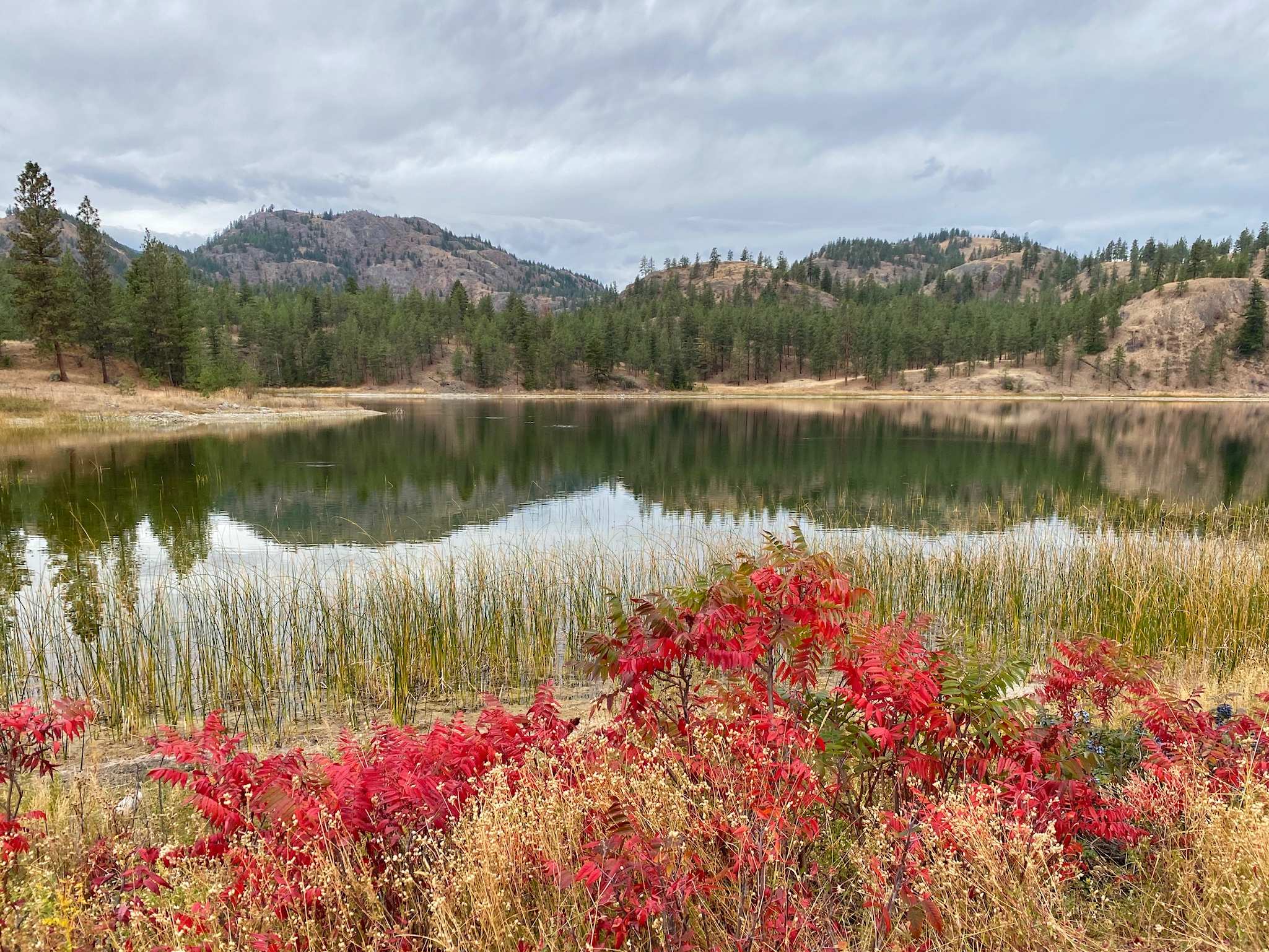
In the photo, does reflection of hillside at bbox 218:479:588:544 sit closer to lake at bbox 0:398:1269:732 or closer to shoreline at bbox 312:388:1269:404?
lake at bbox 0:398:1269:732

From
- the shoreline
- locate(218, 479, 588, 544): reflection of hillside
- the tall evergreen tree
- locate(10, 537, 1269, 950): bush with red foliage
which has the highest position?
the tall evergreen tree

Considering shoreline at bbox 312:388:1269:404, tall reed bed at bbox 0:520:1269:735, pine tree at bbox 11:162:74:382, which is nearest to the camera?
tall reed bed at bbox 0:520:1269:735

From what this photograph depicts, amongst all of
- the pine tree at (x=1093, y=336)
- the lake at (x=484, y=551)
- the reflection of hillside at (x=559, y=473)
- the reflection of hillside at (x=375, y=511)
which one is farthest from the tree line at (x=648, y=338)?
the reflection of hillside at (x=375, y=511)

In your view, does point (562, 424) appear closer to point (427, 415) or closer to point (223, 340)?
point (427, 415)

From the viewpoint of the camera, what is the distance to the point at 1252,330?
12006cm

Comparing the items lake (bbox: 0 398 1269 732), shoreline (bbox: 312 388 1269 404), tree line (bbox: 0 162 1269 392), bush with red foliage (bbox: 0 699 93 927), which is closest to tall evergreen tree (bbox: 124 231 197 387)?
tree line (bbox: 0 162 1269 392)

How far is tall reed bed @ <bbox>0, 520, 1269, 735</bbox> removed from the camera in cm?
860

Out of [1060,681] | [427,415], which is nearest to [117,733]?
[1060,681]

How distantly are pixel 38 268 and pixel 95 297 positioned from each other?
7.87m

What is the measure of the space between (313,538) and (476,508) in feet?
19.4

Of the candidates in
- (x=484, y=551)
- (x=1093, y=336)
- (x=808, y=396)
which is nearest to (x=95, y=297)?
(x=484, y=551)

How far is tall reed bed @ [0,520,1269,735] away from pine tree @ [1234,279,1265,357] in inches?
5758

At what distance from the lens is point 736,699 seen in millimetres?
3621

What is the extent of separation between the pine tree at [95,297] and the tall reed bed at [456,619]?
215 ft
